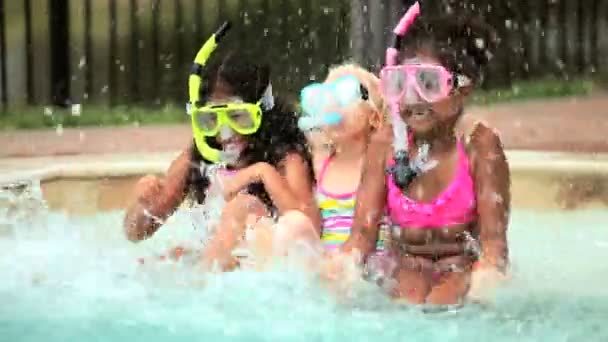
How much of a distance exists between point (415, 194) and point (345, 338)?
824 mm

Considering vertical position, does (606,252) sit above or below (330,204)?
below

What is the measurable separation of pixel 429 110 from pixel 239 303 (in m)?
0.88

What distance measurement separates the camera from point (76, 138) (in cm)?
988

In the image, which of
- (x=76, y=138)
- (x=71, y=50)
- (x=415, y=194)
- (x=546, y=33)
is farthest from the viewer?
(x=546, y=33)

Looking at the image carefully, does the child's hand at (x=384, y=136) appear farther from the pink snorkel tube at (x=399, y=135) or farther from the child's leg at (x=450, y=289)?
the child's leg at (x=450, y=289)

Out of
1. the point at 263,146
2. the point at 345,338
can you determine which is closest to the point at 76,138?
the point at 263,146

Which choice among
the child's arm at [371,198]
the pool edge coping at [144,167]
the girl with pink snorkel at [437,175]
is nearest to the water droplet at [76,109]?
the pool edge coping at [144,167]

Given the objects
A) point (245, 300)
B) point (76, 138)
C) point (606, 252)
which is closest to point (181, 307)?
point (245, 300)

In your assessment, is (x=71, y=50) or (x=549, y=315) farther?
(x=71, y=50)

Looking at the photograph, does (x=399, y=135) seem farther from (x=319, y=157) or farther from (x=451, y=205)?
(x=319, y=157)

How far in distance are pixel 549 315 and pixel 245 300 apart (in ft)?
3.22

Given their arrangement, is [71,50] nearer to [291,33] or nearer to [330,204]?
[291,33]

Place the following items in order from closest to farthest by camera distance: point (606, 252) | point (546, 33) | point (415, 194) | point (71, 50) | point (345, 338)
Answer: point (345, 338)
point (415, 194)
point (606, 252)
point (71, 50)
point (546, 33)

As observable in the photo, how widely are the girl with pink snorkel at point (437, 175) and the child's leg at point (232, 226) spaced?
504mm
